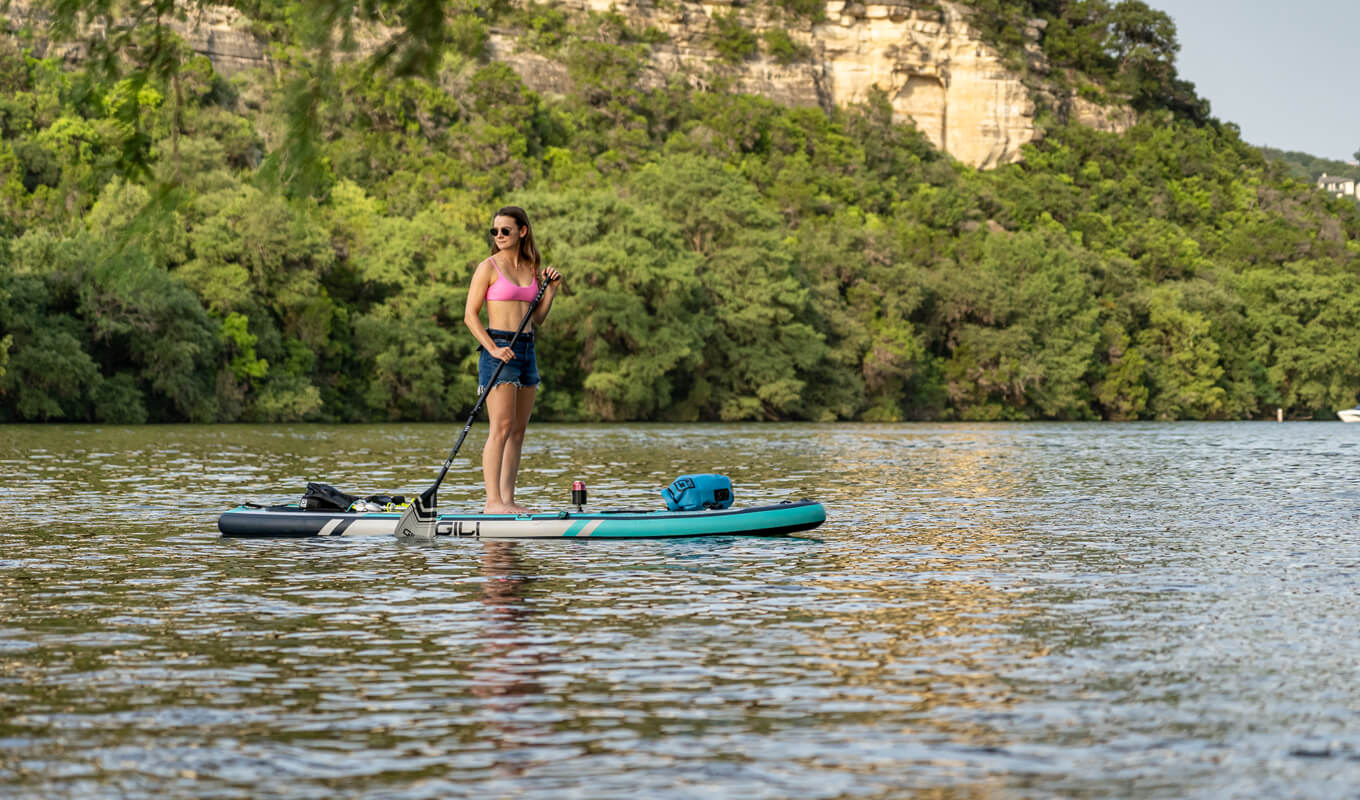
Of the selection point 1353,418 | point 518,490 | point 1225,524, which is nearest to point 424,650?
point 1225,524

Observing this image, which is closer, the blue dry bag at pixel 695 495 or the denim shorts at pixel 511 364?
the denim shorts at pixel 511 364

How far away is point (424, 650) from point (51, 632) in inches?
99.5

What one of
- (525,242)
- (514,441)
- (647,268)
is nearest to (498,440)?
(514,441)

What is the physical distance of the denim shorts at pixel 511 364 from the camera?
16.7 m

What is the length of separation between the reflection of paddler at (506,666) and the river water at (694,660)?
0.03 meters

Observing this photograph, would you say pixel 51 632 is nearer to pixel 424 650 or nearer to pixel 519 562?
pixel 424 650

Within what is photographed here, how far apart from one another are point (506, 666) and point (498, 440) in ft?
23.5

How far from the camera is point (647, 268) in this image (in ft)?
259

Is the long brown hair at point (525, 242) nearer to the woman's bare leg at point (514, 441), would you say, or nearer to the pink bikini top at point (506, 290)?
the pink bikini top at point (506, 290)

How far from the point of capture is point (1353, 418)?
337 feet

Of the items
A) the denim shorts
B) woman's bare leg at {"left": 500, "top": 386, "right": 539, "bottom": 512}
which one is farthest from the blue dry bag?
the denim shorts

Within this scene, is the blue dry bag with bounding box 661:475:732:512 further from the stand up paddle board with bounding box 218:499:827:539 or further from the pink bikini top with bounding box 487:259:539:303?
the pink bikini top with bounding box 487:259:539:303

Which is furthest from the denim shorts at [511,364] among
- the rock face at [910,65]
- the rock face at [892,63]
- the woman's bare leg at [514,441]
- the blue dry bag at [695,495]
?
the rock face at [910,65]

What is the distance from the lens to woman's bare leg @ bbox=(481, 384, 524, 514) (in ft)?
54.5
